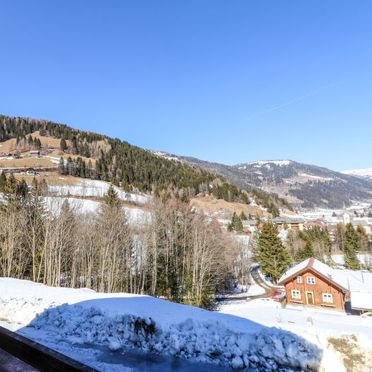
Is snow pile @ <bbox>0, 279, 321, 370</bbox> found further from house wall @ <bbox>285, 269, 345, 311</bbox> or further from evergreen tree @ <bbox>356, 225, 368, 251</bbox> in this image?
evergreen tree @ <bbox>356, 225, 368, 251</bbox>

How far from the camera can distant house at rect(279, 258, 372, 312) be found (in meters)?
35.4

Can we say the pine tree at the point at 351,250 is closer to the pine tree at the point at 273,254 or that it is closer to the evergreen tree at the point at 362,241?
the evergreen tree at the point at 362,241

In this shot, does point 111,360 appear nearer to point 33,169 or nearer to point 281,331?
point 281,331

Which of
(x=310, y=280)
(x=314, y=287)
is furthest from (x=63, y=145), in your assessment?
(x=314, y=287)

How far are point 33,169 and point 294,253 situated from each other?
96362mm

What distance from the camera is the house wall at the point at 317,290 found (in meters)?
36.6

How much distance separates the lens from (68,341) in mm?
7836

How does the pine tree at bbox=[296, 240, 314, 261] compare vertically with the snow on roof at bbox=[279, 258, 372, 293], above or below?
above

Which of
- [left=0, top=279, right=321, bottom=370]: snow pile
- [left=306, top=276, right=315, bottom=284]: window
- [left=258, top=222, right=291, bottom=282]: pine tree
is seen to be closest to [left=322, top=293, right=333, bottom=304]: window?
[left=306, top=276, right=315, bottom=284]: window

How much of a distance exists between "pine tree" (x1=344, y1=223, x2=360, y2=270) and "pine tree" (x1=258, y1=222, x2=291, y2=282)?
15940 mm

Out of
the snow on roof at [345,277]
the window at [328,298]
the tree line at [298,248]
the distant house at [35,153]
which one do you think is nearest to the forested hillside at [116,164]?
the distant house at [35,153]

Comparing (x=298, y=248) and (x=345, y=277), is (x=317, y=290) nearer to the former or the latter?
(x=345, y=277)

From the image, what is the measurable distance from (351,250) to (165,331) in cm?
6890

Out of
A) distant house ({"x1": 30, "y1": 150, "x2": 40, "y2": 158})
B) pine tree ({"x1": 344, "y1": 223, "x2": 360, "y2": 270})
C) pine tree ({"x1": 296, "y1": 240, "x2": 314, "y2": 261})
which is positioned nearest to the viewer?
pine tree ({"x1": 344, "y1": 223, "x2": 360, "y2": 270})
